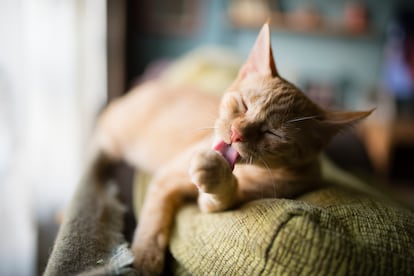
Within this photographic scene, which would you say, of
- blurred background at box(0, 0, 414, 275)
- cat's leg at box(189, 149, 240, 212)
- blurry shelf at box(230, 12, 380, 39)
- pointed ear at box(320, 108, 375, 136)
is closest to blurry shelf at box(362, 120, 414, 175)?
blurred background at box(0, 0, 414, 275)

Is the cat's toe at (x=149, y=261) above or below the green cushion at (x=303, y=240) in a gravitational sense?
below

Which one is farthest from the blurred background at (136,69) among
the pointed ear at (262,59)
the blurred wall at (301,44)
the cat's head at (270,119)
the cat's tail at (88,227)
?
the pointed ear at (262,59)

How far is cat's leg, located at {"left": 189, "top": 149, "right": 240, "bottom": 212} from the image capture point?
0.81 metres

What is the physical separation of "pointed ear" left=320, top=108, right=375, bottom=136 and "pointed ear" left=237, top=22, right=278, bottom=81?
0.17 metres

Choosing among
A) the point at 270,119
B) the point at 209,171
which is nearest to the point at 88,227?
the point at 209,171

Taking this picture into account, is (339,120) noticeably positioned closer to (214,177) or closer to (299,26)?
(214,177)

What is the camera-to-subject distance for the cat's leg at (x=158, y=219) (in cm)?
87

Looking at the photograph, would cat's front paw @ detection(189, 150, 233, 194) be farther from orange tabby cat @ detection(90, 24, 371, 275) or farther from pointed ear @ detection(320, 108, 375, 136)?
pointed ear @ detection(320, 108, 375, 136)

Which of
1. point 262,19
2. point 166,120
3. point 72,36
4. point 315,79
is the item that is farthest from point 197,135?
point 315,79

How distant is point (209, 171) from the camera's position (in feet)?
2.64

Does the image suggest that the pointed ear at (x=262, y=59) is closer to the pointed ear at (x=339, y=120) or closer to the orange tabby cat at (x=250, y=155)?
the orange tabby cat at (x=250, y=155)

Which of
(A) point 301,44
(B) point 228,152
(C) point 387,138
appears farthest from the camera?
(A) point 301,44

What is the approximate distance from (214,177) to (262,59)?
14.2 inches

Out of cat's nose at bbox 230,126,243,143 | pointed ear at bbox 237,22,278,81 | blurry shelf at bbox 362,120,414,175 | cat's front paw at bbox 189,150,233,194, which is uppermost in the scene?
pointed ear at bbox 237,22,278,81
